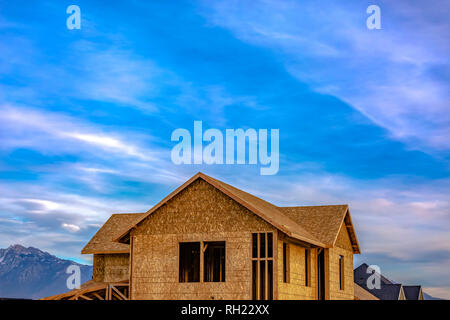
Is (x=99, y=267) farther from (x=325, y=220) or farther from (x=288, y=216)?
(x=325, y=220)

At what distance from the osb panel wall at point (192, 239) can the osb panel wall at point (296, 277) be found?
5.23 ft

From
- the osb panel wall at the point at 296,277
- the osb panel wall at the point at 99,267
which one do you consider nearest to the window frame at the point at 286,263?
the osb panel wall at the point at 296,277

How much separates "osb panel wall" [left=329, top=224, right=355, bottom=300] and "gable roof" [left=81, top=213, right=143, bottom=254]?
40.9 feet

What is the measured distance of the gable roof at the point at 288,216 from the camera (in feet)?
98.8

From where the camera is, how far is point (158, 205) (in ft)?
104

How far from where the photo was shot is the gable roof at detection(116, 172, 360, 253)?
30.1 meters

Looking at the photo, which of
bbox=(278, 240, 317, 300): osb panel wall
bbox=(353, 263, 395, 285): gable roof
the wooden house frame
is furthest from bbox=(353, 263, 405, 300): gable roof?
bbox=(278, 240, 317, 300): osb panel wall

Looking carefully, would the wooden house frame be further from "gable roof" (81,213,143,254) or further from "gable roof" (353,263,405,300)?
"gable roof" (353,263,405,300)

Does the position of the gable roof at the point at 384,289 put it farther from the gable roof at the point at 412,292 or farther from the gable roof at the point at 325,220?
the gable roof at the point at 325,220

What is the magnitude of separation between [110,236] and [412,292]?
146 ft
